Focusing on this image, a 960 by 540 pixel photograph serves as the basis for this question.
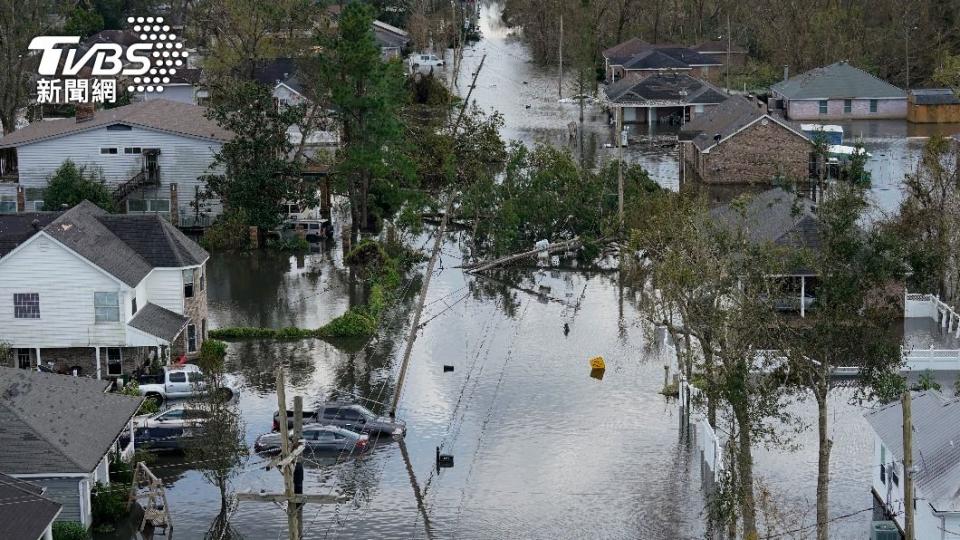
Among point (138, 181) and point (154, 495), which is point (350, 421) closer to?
point (154, 495)

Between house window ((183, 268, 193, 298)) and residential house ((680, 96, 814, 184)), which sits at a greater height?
residential house ((680, 96, 814, 184))

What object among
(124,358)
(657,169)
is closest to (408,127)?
(657,169)

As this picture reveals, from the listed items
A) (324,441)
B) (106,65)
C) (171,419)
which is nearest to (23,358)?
(171,419)

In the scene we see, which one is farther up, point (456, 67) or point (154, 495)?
point (456, 67)

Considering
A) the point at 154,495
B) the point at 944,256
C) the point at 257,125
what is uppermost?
the point at 257,125

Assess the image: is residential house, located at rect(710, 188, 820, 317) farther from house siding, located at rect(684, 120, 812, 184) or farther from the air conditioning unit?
house siding, located at rect(684, 120, 812, 184)

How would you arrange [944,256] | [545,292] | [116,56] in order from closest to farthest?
1. [944,256]
2. [545,292]
3. [116,56]

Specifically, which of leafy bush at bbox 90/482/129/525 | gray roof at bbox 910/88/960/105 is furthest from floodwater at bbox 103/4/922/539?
gray roof at bbox 910/88/960/105
